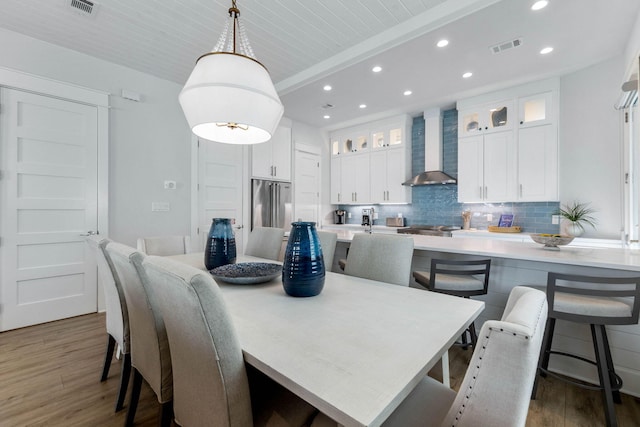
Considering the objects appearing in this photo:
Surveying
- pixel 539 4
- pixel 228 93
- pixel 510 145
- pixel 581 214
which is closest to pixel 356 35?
pixel 539 4

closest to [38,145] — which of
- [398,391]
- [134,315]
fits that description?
[134,315]

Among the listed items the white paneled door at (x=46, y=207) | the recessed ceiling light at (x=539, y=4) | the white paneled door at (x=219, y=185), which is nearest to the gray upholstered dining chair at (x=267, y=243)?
the white paneled door at (x=219, y=185)

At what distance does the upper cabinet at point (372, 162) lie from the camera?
4997 mm

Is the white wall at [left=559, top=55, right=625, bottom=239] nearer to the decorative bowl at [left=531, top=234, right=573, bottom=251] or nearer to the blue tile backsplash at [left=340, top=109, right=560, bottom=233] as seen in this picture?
the blue tile backsplash at [left=340, top=109, right=560, bottom=233]

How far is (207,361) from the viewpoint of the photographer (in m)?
0.85

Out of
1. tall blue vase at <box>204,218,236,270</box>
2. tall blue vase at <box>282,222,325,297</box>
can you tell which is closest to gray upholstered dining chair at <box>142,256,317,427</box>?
tall blue vase at <box>282,222,325,297</box>

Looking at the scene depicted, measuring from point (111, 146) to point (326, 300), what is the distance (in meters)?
3.26

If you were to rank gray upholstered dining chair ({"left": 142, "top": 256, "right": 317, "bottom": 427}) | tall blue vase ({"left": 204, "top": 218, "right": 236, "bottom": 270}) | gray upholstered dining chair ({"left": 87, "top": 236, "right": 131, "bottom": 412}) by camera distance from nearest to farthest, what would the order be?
gray upholstered dining chair ({"left": 142, "top": 256, "right": 317, "bottom": 427}) → gray upholstered dining chair ({"left": 87, "top": 236, "right": 131, "bottom": 412}) → tall blue vase ({"left": 204, "top": 218, "right": 236, "bottom": 270})

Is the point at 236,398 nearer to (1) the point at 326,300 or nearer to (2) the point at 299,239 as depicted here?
(1) the point at 326,300

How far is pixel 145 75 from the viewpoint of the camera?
3.47m

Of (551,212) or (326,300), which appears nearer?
(326,300)

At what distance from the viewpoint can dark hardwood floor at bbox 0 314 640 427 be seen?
155cm

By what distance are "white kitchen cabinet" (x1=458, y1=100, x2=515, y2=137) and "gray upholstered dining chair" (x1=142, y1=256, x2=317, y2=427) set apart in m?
4.31

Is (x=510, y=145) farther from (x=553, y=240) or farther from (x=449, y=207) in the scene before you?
(x=553, y=240)
